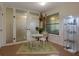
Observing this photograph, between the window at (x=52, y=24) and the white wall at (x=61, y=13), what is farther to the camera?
the window at (x=52, y=24)

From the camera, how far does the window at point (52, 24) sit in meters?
3.73

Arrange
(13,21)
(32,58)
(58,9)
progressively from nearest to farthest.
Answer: (32,58), (58,9), (13,21)

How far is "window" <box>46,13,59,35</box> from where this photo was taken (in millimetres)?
3729

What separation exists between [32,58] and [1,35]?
10.6ft

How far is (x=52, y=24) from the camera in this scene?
12.6ft

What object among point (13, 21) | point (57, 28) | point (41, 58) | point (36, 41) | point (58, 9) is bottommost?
point (36, 41)

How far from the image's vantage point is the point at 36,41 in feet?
13.6

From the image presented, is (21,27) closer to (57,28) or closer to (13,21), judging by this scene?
(13,21)

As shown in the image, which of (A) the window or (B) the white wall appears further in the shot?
(A) the window

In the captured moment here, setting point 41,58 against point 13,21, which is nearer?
point 41,58

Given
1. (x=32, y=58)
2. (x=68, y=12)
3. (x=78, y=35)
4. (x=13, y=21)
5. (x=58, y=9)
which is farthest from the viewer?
(x=13, y=21)

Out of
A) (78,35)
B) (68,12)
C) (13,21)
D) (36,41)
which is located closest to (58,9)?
(68,12)

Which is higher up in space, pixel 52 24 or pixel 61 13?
pixel 61 13

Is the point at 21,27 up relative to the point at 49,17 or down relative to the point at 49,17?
down
